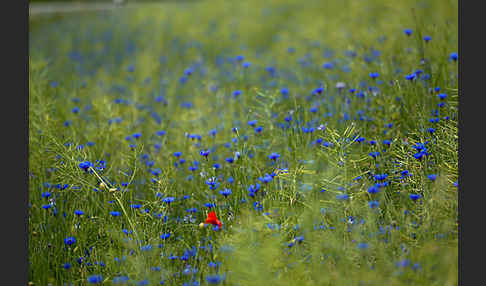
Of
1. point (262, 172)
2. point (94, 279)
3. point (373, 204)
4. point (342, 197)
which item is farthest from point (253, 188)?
point (94, 279)

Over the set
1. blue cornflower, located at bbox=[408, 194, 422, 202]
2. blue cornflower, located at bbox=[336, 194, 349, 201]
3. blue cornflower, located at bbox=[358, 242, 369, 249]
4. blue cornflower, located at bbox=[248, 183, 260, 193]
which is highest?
blue cornflower, located at bbox=[408, 194, 422, 202]

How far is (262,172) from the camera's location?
8.98 ft

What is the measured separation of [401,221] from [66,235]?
1.78m

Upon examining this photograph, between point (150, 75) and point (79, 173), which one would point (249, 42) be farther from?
point (79, 173)

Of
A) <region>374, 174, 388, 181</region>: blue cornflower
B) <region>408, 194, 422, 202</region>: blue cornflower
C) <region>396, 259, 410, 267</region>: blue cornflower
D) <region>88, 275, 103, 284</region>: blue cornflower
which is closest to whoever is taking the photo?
<region>396, 259, 410, 267</region>: blue cornflower

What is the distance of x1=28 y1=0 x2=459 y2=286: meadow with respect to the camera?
1871mm

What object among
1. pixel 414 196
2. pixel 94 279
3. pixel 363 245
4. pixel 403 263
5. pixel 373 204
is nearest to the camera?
pixel 403 263

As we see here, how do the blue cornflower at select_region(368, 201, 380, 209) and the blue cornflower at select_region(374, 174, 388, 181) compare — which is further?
the blue cornflower at select_region(374, 174, 388, 181)

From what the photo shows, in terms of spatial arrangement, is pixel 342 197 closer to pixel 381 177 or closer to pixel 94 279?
pixel 381 177

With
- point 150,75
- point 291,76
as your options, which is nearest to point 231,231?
point 291,76

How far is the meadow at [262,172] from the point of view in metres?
1.87

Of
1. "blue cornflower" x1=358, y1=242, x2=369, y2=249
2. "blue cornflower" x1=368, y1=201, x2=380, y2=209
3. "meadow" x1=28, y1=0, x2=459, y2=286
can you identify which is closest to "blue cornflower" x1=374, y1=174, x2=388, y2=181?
"meadow" x1=28, y1=0, x2=459, y2=286

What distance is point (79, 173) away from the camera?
2.40m

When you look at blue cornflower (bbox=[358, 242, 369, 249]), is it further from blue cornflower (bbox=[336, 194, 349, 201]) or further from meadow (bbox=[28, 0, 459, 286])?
blue cornflower (bbox=[336, 194, 349, 201])
